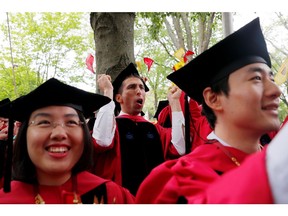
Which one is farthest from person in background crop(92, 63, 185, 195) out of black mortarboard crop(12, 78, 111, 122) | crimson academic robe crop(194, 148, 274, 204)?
crimson academic robe crop(194, 148, 274, 204)

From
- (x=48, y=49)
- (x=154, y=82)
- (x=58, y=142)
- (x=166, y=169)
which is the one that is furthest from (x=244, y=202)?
(x=154, y=82)

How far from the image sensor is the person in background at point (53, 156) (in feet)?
5.94

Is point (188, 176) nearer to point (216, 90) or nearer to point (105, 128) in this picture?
point (216, 90)

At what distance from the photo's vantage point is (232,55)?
1.67 meters

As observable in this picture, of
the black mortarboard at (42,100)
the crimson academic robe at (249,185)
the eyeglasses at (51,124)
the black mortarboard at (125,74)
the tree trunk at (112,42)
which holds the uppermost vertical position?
the tree trunk at (112,42)

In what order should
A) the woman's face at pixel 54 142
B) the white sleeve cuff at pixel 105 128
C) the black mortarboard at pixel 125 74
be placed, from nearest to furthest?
the woman's face at pixel 54 142
the white sleeve cuff at pixel 105 128
the black mortarboard at pixel 125 74

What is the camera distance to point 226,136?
64.7 inches

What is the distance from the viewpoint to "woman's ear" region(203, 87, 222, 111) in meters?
1.71

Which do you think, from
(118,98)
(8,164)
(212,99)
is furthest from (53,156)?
(118,98)

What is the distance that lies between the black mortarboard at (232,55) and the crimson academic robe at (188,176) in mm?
373

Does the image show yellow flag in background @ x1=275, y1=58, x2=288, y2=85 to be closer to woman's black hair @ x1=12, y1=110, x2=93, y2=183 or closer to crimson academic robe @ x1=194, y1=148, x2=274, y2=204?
woman's black hair @ x1=12, y1=110, x2=93, y2=183

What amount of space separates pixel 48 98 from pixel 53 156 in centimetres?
37

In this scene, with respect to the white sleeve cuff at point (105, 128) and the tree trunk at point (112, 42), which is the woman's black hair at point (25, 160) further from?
the tree trunk at point (112, 42)

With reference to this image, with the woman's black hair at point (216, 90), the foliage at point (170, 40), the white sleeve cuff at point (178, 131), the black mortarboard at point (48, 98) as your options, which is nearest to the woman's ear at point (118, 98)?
the white sleeve cuff at point (178, 131)
